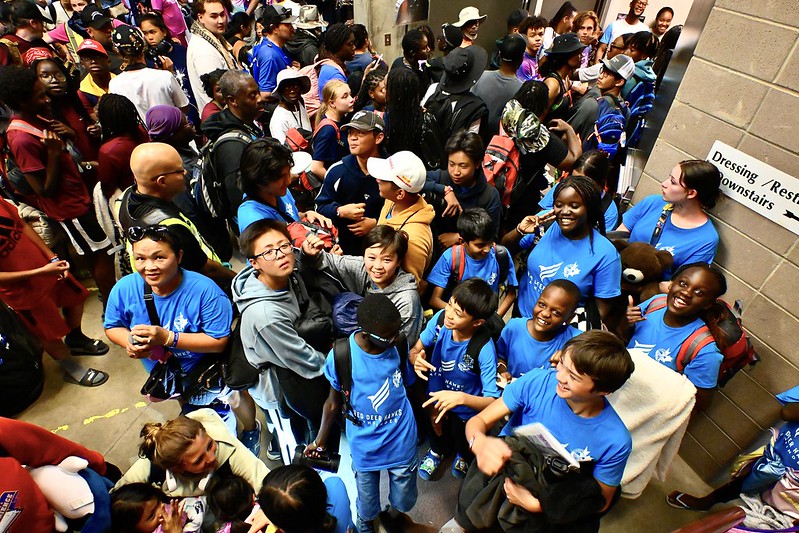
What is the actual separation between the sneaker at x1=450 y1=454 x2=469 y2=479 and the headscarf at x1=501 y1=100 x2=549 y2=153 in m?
2.38

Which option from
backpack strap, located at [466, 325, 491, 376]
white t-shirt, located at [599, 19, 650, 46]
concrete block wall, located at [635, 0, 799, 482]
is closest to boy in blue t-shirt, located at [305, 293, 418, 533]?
backpack strap, located at [466, 325, 491, 376]

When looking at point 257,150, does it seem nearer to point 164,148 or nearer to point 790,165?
point 164,148

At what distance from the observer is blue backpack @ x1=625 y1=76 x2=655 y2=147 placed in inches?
186

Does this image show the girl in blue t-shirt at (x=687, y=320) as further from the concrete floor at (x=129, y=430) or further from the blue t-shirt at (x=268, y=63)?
A: the blue t-shirt at (x=268, y=63)

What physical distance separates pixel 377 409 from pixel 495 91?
10.8 ft

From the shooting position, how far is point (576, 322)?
2.54 meters

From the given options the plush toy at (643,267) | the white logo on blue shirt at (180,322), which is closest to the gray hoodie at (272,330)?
the white logo on blue shirt at (180,322)

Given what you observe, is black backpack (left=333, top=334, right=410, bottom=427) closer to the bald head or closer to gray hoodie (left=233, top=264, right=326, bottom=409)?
gray hoodie (left=233, top=264, right=326, bottom=409)

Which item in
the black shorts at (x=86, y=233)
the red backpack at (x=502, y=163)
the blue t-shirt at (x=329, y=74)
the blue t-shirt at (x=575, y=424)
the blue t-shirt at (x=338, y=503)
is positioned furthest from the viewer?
the blue t-shirt at (x=329, y=74)

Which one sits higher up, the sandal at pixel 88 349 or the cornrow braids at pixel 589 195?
the cornrow braids at pixel 589 195

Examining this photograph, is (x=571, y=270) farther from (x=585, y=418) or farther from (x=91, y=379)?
(x=91, y=379)

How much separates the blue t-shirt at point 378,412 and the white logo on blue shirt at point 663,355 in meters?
1.46

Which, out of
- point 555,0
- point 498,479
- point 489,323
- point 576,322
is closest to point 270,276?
point 489,323

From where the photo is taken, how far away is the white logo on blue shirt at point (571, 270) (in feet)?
8.39
